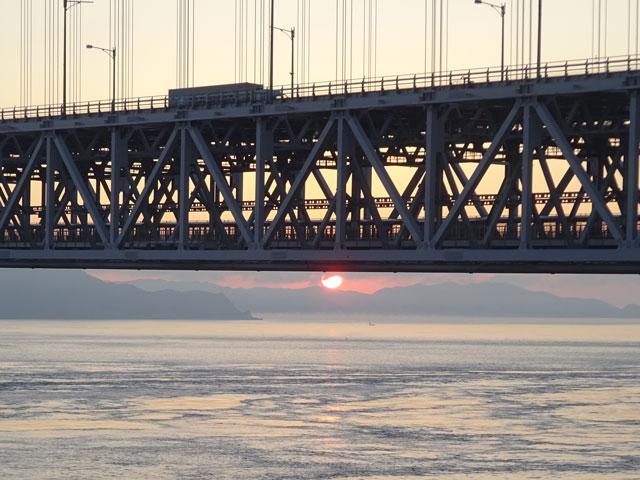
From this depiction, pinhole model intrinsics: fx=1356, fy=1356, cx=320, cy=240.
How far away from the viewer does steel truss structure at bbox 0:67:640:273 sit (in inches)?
2761

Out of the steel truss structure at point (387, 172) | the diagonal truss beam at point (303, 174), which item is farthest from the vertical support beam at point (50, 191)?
the diagonal truss beam at point (303, 174)

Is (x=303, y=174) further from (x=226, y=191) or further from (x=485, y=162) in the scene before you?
(x=485, y=162)

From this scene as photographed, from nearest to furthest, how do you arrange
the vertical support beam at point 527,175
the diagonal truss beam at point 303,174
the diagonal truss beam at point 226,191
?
1. the vertical support beam at point 527,175
2. the diagonal truss beam at point 303,174
3. the diagonal truss beam at point 226,191

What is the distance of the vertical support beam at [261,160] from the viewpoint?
8331 cm

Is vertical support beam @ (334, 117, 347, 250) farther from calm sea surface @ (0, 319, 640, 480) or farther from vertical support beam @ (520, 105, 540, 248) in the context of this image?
vertical support beam @ (520, 105, 540, 248)

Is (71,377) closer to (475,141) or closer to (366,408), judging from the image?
(366,408)

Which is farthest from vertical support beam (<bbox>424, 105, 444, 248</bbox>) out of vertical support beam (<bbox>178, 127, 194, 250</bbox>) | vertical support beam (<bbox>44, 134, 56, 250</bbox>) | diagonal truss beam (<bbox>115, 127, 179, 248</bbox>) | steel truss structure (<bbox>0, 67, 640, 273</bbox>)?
vertical support beam (<bbox>44, 134, 56, 250</bbox>)

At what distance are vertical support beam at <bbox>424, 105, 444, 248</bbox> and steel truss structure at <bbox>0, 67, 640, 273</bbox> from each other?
0.08 meters

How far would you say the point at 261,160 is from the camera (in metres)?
83.2

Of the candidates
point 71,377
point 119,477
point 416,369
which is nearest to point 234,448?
point 119,477

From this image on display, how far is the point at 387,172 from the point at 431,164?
2.62m

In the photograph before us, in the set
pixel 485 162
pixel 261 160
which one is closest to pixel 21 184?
pixel 261 160

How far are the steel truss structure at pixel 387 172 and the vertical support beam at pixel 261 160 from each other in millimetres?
105

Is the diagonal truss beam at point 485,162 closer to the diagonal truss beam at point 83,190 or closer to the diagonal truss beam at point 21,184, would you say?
the diagonal truss beam at point 83,190
